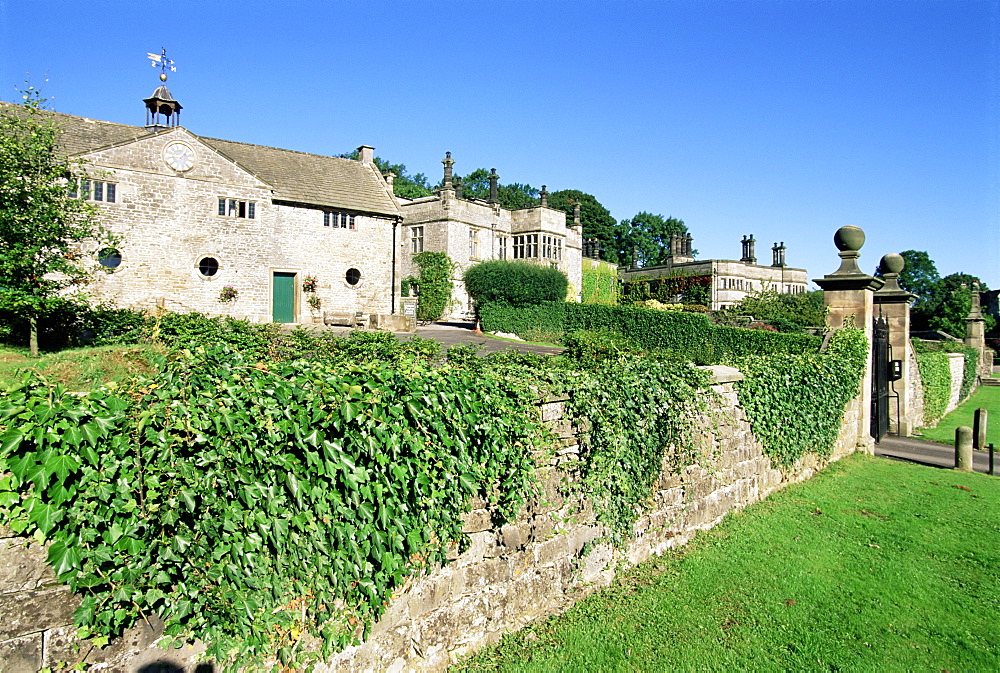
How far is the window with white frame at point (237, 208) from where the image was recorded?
Answer: 25672 mm

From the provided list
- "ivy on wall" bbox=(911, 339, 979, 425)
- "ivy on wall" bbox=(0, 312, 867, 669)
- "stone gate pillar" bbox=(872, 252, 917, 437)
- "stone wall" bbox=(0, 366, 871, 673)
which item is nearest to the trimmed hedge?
"ivy on wall" bbox=(911, 339, 979, 425)

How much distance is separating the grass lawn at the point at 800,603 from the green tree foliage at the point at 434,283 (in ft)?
105

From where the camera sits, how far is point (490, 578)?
4492mm

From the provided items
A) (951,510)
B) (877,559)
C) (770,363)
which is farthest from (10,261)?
(951,510)

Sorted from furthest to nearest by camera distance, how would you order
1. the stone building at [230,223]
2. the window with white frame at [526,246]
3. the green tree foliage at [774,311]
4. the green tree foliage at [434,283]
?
the window with white frame at [526,246]
the green tree foliage at [434,283]
the green tree foliage at [774,311]
the stone building at [230,223]

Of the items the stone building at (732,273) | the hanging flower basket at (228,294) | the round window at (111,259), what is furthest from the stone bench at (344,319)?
the stone building at (732,273)

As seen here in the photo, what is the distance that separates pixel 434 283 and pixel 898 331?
2830cm

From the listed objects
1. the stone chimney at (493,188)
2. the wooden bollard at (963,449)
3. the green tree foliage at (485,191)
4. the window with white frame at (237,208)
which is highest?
the green tree foliage at (485,191)

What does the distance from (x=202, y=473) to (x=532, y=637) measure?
288 centimetres

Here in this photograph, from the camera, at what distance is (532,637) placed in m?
4.60

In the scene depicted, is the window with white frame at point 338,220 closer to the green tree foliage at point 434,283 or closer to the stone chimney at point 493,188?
the green tree foliage at point 434,283

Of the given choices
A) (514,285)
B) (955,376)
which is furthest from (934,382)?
(514,285)

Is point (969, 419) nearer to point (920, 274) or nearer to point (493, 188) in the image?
point (493, 188)

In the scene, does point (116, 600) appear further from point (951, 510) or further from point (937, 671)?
point (951, 510)
